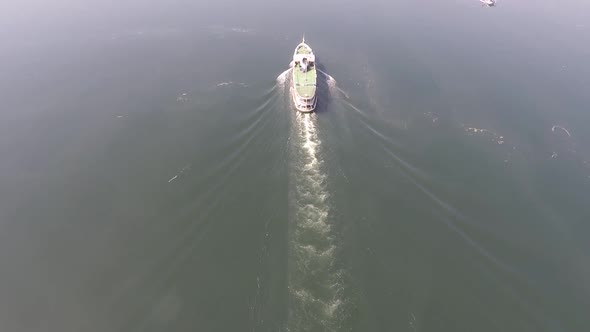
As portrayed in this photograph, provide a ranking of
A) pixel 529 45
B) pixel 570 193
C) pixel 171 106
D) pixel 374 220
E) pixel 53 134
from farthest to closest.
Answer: pixel 529 45
pixel 171 106
pixel 53 134
pixel 570 193
pixel 374 220

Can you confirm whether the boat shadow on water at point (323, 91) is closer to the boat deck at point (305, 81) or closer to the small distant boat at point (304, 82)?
the small distant boat at point (304, 82)

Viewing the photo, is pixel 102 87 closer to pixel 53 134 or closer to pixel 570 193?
pixel 53 134

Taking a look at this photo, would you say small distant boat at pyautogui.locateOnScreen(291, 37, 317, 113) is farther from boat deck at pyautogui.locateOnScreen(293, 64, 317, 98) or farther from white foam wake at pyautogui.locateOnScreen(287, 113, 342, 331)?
white foam wake at pyautogui.locateOnScreen(287, 113, 342, 331)

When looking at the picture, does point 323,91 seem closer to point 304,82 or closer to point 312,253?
point 304,82

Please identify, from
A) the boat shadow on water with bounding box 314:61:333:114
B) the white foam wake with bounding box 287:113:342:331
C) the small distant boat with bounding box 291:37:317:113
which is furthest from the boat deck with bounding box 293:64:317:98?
the white foam wake with bounding box 287:113:342:331

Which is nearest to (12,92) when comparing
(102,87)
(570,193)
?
(102,87)

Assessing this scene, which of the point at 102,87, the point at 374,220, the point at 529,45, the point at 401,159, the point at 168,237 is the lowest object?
the point at 168,237

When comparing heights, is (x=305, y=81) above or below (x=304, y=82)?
above

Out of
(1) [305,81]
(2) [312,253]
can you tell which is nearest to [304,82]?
(1) [305,81]
